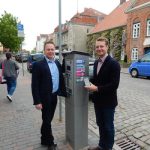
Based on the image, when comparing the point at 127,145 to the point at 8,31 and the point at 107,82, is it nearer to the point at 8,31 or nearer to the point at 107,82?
the point at 107,82

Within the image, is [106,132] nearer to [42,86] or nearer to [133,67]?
[42,86]

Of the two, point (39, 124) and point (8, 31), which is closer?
point (39, 124)

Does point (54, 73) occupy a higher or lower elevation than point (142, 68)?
higher

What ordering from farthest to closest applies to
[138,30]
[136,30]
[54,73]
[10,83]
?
[136,30]
[138,30]
[10,83]
[54,73]

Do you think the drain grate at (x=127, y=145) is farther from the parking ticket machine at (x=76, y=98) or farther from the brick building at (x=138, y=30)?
the brick building at (x=138, y=30)

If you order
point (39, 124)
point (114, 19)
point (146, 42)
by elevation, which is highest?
point (114, 19)

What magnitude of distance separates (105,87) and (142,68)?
13.2 metres

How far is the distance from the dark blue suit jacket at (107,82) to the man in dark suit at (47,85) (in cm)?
74

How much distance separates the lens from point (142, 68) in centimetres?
1612

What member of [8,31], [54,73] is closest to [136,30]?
[54,73]

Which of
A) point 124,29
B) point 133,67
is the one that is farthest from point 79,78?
point 124,29

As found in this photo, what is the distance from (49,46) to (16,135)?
2.12m

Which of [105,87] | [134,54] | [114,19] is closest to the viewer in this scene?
[105,87]

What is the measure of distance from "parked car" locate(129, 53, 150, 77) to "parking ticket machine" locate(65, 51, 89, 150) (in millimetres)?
12355
